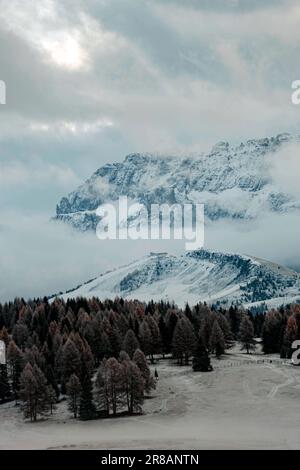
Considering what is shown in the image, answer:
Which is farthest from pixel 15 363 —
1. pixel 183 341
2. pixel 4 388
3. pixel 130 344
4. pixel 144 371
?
pixel 183 341

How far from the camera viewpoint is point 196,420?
11212 cm

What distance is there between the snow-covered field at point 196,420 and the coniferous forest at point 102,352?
3.78 m

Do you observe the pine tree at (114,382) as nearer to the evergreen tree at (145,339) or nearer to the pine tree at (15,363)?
the pine tree at (15,363)

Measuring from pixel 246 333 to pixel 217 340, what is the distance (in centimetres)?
1676

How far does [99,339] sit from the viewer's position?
160 m

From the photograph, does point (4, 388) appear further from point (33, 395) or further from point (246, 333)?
point (246, 333)

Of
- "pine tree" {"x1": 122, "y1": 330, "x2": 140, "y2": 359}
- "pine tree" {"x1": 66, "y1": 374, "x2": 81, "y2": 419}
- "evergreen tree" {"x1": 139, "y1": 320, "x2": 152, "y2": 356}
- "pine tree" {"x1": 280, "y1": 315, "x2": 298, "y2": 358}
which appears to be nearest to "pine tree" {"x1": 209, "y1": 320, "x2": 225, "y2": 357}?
"pine tree" {"x1": 280, "y1": 315, "x2": 298, "y2": 358}

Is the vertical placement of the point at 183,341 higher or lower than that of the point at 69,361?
higher

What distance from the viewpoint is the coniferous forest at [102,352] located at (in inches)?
4818

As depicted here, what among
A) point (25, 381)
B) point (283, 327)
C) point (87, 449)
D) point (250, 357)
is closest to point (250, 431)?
point (87, 449)

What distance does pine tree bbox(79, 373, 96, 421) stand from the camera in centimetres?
12000
